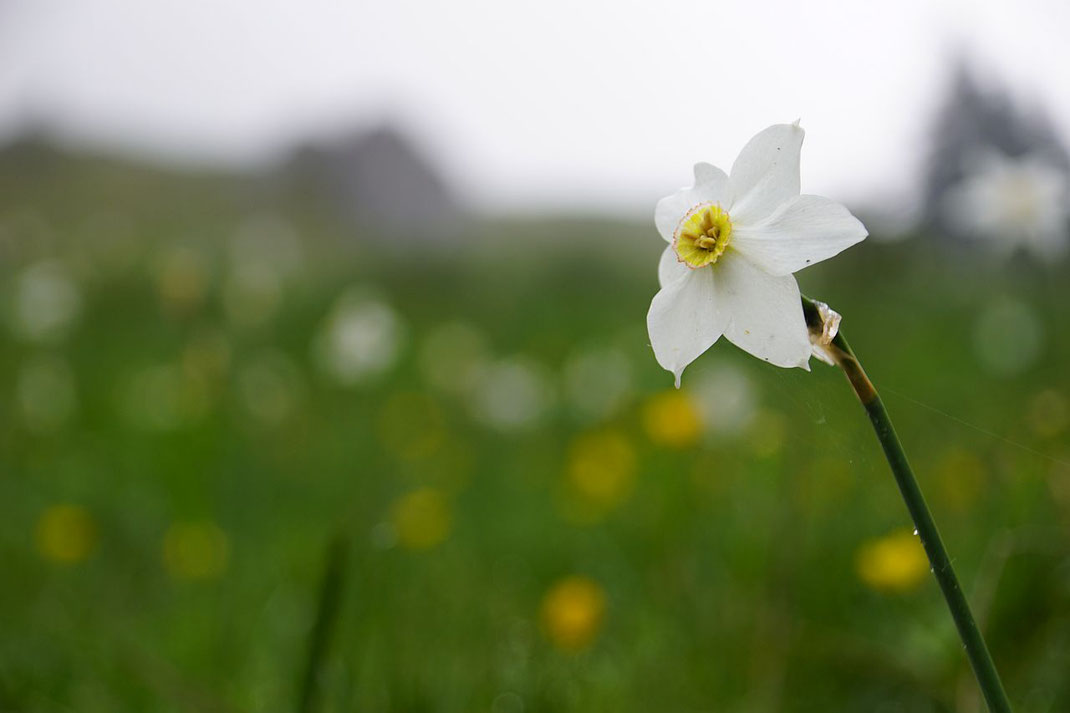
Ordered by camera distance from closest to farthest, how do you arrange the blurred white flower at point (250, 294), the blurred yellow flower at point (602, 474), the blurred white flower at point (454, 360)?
1. the blurred yellow flower at point (602, 474)
2. the blurred white flower at point (454, 360)
3. the blurred white flower at point (250, 294)

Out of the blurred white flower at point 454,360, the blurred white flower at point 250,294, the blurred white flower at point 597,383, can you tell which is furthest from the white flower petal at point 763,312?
the blurred white flower at point 250,294

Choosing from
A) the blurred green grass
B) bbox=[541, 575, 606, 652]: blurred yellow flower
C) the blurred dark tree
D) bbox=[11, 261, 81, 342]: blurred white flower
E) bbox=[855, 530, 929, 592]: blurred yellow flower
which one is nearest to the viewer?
the blurred dark tree

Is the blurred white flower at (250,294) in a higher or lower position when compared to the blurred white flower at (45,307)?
higher

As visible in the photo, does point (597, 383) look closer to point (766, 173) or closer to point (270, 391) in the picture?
point (270, 391)

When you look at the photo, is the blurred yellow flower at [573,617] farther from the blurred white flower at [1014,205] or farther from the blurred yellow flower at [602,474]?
the blurred white flower at [1014,205]

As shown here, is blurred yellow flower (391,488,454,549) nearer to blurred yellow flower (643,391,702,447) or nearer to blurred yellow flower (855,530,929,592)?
blurred yellow flower (643,391,702,447)

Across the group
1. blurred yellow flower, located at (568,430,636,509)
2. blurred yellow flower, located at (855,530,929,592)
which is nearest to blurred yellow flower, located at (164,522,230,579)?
blurred yellow flower, located at (568,430,636,509)

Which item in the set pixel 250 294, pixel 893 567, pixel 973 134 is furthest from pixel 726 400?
pixel 250 294
